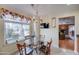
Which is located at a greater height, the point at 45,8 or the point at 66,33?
the point at 45,8

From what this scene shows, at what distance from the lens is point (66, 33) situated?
77.8 inches

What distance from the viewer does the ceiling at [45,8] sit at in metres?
1.87

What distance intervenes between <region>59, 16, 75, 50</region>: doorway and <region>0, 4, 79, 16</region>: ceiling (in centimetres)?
15

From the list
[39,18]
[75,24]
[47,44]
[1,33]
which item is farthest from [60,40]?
[1,33]

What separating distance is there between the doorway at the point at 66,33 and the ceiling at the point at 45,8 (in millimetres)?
150

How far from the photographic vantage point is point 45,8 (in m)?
1.93

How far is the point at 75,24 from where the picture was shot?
193cm

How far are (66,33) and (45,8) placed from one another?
555 mm

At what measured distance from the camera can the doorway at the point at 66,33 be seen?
193 centimetres

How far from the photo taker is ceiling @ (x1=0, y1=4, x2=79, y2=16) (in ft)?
6.13

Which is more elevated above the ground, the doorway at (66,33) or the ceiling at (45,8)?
the ceiling at (45,8)

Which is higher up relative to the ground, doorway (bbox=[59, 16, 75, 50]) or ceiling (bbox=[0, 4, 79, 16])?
ceiling (bbox=[0, 4, 79, 16])
